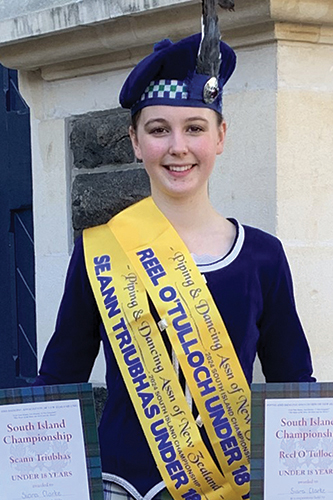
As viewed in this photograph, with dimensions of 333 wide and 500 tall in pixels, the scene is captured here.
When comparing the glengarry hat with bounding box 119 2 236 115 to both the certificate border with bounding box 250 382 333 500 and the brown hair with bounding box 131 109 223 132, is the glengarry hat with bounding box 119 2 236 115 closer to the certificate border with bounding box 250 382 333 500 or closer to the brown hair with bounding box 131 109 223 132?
the brown hair with bounding box 131 109 223 132

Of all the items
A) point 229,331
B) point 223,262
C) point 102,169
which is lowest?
point 229,331

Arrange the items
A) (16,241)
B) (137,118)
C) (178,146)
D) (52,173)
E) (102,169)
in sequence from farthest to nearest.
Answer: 1. (16,241)
2. (52,173)
3. (102,169)
4. (137,118)
5. (178,146)

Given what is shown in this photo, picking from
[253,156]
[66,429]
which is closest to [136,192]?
[253,156]

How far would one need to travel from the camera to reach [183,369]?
2018mm

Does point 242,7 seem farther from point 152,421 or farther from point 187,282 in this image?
point 152,421

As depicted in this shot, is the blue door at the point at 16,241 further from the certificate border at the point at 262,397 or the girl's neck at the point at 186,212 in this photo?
the certificate border at the point at 262,397

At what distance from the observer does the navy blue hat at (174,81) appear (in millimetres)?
1984

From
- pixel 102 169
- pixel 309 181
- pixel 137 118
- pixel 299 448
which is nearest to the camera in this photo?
pixel 299 448

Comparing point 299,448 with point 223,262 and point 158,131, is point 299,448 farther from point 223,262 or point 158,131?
point 158,131

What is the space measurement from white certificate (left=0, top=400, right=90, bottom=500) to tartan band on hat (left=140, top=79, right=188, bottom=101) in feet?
1.98

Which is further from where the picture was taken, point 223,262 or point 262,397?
point 223,262

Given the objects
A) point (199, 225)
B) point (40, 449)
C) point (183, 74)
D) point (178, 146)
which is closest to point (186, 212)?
point (199, 225)

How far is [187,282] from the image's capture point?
2027mm

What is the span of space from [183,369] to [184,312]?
0.36 feet
